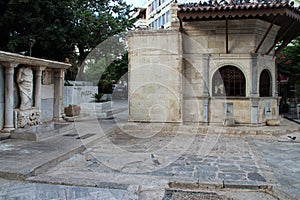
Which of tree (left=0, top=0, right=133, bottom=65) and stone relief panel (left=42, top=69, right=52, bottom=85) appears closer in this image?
stone relief panel (left=42, top=69, right=52, bottom=85)

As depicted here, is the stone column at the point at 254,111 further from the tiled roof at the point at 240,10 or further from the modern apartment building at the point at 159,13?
Answer: the modern apartment building at the point at 159,13

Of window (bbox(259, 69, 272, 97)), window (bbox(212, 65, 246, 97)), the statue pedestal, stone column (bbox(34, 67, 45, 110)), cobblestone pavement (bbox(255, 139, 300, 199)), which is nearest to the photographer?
cobblestone pavement (bbox(255, 139, 300, 199))

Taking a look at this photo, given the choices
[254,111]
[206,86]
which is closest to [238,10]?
[206,86]

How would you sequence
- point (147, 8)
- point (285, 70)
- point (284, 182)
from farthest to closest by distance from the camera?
1. point (147, 8)
2. point (285, 70)
3. point (284, 182)

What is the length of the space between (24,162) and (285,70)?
15249 mm

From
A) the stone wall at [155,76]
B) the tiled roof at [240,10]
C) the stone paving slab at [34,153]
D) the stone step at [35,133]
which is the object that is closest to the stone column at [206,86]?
the stone wall at [155,76]

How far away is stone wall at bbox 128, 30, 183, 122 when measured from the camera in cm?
1023

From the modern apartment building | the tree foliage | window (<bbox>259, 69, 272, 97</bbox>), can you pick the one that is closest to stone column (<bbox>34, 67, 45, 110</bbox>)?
window (<bbox>259, 69, 272, 97</bbox>)

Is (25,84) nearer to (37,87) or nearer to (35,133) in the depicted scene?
(37,87)

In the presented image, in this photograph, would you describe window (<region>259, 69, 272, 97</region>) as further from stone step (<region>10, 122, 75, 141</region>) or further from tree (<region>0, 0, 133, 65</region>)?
tree (<region>0, 0, 133, 65</region>)

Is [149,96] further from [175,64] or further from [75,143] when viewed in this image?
[75,143]

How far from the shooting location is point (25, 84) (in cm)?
883

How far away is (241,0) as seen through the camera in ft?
30.2

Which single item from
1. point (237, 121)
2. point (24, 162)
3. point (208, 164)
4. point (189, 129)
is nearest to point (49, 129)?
point (24, 162)
